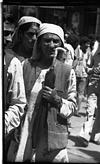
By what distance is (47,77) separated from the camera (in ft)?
19.4

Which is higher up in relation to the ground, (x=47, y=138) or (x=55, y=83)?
(x=55, y=83)

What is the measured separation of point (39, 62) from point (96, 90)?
77 cm

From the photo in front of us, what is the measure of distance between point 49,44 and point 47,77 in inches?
14.8

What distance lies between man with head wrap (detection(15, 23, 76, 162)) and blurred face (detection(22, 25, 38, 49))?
52mm

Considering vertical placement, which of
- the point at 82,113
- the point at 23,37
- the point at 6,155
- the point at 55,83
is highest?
the point at 23,37

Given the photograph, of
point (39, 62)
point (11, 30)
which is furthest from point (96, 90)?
point (11, 30)

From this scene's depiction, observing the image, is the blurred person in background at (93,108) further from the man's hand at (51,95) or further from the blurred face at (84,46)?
the man's hand at (51,95)

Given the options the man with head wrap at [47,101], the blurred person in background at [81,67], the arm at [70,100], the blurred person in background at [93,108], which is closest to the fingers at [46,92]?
the man with head wrap at [47,101]

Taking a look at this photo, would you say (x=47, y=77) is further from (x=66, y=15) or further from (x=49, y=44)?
(x=66, y=15)

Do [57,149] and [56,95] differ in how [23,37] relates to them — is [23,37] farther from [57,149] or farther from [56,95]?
[57,149]

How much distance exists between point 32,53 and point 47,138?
1004 millimetres

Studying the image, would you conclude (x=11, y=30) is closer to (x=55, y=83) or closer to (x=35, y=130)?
(x=55, y=83)

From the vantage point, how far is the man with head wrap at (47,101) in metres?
5.92

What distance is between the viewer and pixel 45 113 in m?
6.01
